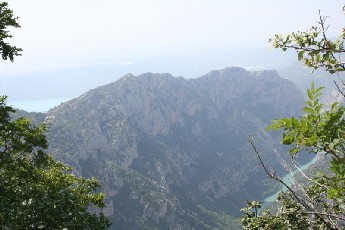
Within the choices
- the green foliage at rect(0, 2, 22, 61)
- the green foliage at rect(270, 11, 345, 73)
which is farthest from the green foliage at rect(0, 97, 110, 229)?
the green foliage at rect(270, 11, 345, 73)

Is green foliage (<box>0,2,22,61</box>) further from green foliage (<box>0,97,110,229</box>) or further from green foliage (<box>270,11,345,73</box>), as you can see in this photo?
green foliage (<box>270,11,345,73</box>)

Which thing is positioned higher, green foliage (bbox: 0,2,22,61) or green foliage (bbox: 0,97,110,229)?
green foliage (bbox: 0,2,22,61)

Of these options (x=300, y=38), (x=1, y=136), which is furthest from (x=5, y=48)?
(x=300, y=38)

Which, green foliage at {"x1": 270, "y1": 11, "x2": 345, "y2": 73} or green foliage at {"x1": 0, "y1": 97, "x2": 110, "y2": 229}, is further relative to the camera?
green foliage at {"x1": 0, "y1": 97, "x2": 110, "y2": 229}

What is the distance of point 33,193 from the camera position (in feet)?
64.6

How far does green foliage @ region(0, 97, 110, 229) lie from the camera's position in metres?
18.7

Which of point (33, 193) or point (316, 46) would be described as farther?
point (33, 193)

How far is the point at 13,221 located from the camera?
18156mm

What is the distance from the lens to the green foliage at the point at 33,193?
736 inches

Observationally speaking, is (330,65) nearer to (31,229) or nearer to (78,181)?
(31,229)

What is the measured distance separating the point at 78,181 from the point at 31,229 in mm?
7947

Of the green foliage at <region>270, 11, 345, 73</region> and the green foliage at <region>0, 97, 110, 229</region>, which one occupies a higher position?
the green foliage at <region>270, 11, 345, 73</region>

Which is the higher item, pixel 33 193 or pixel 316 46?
pixel 316 46

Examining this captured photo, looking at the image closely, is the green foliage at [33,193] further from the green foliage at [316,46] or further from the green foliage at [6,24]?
the green foliage at [316,46]
